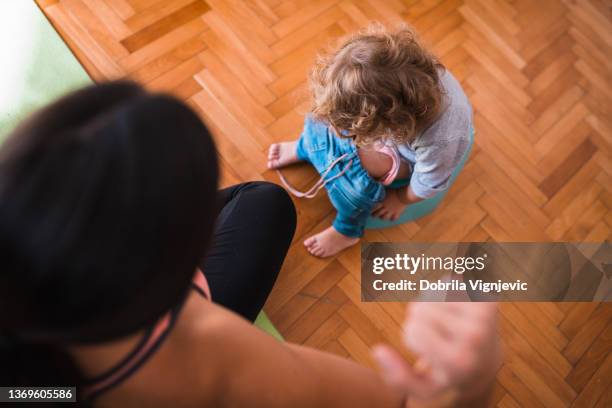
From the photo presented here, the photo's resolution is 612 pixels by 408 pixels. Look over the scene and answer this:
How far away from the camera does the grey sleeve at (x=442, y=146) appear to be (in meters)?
0.91

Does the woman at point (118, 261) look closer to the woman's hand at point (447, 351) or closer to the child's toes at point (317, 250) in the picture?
the woman's hand at point (447, 351)

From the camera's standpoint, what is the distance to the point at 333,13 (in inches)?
53.9

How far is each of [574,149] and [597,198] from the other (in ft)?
0.50

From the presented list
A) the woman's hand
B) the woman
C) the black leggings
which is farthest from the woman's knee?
the woman's hand

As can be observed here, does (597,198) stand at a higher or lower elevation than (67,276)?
lower

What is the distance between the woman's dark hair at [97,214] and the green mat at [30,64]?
2.45ft

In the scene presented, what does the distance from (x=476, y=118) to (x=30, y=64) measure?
1.21 metres

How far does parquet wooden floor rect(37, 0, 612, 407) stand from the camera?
116 centimetres

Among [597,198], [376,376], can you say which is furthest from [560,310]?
[376,376]

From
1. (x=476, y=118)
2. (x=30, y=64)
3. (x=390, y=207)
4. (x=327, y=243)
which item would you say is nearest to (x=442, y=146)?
(x=390, y=207)

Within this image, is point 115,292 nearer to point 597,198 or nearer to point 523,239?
point 523,239

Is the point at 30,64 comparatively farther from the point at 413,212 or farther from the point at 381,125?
the point at 413,212

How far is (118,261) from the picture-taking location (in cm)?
35

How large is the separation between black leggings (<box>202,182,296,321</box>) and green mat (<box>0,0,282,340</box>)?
267 mm
